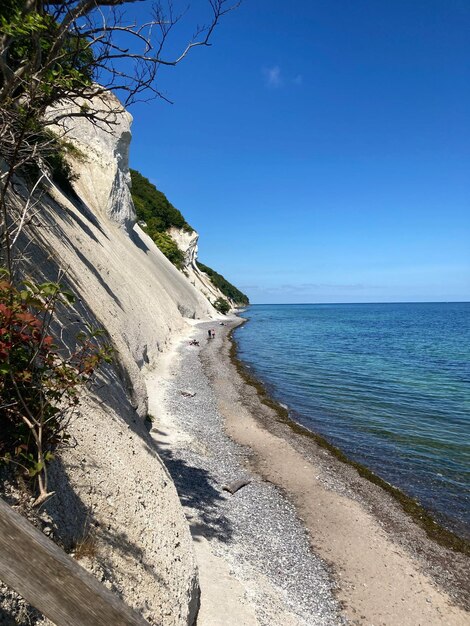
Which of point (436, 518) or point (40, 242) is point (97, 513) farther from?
point (436, 518)

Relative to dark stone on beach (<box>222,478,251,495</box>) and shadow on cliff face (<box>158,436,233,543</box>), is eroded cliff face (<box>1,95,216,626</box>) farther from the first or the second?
dark stone on beach (<box>222,478,251,495</box>)

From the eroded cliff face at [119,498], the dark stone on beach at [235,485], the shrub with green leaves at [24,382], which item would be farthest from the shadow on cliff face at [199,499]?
the shrub with green leaves at [24,382]

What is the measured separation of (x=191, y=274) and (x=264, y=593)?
3145 inches

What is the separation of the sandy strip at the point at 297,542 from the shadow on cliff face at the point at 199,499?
4 cm

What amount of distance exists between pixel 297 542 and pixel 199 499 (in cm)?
288

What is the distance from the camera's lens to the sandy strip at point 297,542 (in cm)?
748

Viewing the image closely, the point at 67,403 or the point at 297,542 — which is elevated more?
the point at 67,403

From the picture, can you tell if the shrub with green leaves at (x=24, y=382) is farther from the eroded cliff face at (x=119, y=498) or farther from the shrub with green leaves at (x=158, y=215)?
the shrub with green leaves at (x=158, y=215)

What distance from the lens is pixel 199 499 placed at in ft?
34.7

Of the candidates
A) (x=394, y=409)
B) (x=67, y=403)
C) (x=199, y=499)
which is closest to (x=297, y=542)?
(x=199, y=499)

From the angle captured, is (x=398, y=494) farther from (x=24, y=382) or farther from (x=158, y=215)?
(x=158, y=215)

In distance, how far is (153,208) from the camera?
77.7m

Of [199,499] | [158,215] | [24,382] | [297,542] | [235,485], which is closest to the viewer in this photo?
[24,382]

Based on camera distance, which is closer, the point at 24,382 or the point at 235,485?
the point at 24,382
